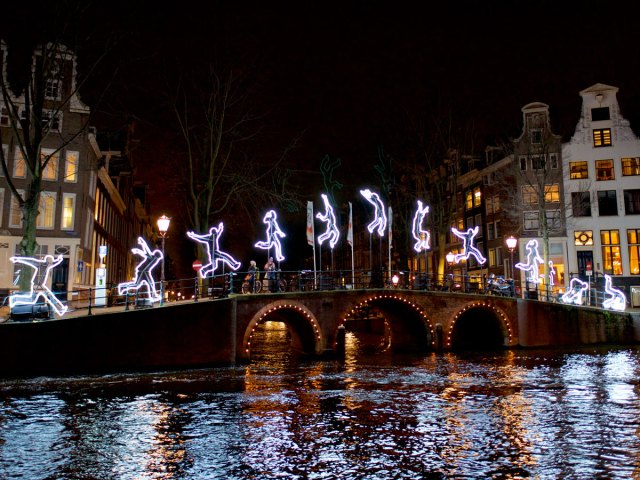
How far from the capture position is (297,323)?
30484mm

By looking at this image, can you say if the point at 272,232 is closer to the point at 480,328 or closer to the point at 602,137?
the point at 480,328

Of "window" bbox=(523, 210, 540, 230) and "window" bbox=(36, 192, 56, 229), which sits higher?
"window" bbox=(523, 210, 540, 230)

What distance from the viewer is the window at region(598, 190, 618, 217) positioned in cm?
Result: 4762

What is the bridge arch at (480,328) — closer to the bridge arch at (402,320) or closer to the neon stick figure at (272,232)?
the bridge arch at (402,320)

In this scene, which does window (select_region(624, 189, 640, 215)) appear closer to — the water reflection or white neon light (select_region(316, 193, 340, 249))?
white neon light (select_region(316, 193, 340, 249))

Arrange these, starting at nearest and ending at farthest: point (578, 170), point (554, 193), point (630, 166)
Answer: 1. point (630, 166)
2. point (578, 170)
3. point (554, 193)

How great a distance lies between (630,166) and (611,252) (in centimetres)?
741

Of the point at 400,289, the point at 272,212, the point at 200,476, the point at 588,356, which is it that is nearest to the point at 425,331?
Answer: the point at 400,289

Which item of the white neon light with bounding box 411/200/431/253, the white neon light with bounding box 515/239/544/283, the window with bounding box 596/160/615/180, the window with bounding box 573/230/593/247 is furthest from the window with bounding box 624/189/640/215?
the white neon light with bounding box 411/200/431/253

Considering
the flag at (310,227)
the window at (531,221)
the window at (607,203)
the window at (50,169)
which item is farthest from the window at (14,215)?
the window at (607,203)

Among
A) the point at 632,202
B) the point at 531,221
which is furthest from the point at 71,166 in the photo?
the point at 632,202

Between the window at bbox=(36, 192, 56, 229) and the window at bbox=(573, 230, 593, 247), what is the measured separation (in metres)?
39.9

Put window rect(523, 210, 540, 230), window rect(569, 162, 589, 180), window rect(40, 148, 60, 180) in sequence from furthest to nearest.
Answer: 1. window rect(523, 210, 540, 230)
2. window rect(569, 162, 589, 180)
3. window rect(40, 148, 60, 180)

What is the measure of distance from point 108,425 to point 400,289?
20.5m
